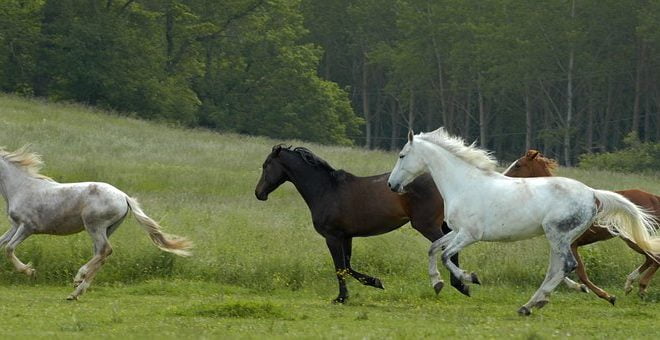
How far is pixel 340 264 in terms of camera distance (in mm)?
15625

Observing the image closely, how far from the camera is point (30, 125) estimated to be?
42094mm

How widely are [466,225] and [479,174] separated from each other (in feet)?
2.32

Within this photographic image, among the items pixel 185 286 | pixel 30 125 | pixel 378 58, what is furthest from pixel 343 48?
pixel 185 286

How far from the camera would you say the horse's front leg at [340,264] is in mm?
15461

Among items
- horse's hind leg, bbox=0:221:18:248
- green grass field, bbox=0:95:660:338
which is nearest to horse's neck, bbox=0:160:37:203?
horse's hind leg, bbox=0:221:18:248

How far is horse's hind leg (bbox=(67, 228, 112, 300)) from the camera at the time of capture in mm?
15008

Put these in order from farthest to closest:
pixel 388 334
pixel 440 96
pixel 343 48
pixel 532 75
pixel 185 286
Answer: pixel 343 48 → pixel 440 96 → pixel 532 75 → pixel 185 286 → pixel 388 334

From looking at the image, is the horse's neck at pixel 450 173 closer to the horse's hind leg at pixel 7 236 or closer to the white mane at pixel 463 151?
the white mane at pixel 463 151

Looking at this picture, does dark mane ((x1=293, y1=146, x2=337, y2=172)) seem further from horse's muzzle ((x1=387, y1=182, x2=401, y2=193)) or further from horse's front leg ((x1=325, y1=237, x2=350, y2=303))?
horse's muzzle ((x1=387, y1=182, x2=401, y2=193))

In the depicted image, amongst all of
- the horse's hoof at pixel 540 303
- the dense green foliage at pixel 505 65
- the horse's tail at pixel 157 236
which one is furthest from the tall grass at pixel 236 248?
the dense green foliage at pixel 505 65

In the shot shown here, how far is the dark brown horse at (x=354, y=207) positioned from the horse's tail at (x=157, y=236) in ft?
5.73

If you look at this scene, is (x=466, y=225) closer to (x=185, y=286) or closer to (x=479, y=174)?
(x=479, y=174)

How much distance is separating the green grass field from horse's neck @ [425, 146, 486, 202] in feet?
4.75

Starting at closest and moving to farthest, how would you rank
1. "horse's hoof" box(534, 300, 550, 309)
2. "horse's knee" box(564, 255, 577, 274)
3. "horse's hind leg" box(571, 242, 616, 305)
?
1. "horse's knee" box(564, 255, 577, 274)
2. "horse's hoof" box(534, 300, 550, 309)
3. "horse's hind leg" box(571, 242, 616, 305)
